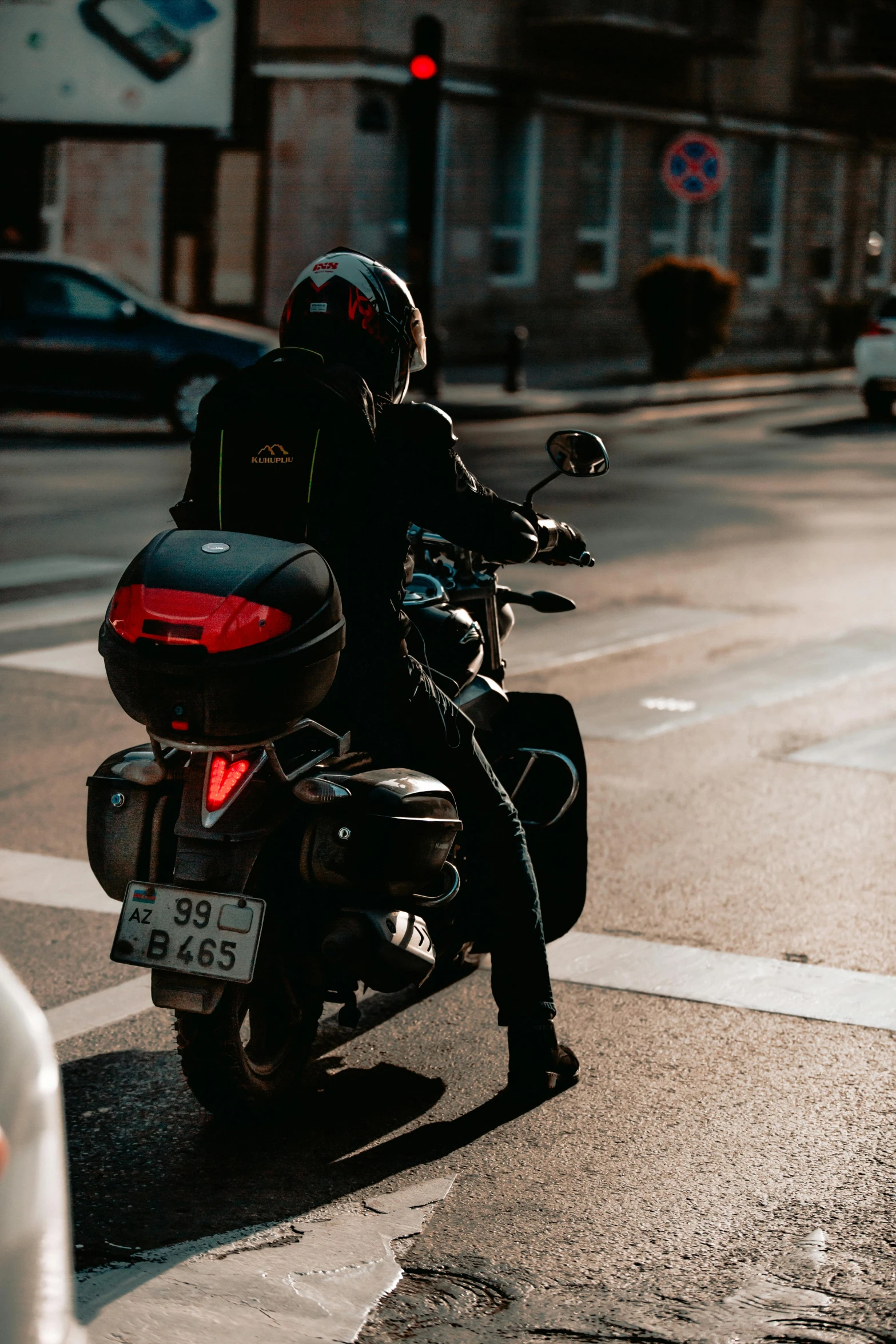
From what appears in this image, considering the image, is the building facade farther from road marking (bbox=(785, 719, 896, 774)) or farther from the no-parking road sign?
road marking (bbox=(785, 719, 896, 774))

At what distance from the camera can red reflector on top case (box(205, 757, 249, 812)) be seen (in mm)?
3781

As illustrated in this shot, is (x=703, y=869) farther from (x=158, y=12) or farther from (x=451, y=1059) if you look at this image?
(x=158, y=12)

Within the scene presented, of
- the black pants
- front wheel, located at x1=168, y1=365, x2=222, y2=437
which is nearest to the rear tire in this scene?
front wheel, located at x1=168, y1=365, x2=222, y2=437

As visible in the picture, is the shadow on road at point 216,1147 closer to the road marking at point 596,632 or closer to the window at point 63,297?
the road marking at point 596,632

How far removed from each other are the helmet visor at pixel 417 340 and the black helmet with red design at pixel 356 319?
1 cm

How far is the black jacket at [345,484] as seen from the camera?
388cm

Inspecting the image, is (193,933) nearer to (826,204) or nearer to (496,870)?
(496,870)

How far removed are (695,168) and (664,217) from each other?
8974 millimetres

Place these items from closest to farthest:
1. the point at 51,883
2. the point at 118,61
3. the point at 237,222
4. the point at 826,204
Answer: the point at 51,883 → the point at 237,222 → the point at 118,61 → the point at 826,204

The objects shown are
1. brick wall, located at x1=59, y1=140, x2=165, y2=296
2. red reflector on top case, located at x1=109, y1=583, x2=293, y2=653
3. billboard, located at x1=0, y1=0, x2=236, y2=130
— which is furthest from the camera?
brick wall, located at x1=59, y1=140, x2=165, y2=296

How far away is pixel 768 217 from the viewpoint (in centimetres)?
3728

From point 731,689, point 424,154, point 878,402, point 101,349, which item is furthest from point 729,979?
point 878,402

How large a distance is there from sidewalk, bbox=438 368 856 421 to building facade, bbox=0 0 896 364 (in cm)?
220

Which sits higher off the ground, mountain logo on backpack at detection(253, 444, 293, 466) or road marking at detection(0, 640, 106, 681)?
mountain logo on backpack at detection(253, 444, 293, 466)
